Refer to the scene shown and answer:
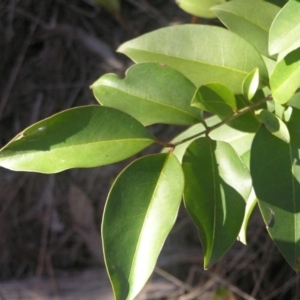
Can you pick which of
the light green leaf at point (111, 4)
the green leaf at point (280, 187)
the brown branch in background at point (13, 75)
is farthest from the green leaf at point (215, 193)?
the brown branch in background at point (13, 75)

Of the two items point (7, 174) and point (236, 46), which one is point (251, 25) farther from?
point (7, 174)

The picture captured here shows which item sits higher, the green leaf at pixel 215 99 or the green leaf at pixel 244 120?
the green leaf at pixel 215 99

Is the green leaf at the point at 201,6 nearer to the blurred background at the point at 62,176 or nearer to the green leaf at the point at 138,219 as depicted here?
the green leaf at the point at 138,219

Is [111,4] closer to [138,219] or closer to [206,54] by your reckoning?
[206,54]

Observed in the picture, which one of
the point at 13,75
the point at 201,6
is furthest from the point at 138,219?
the point at 13,75

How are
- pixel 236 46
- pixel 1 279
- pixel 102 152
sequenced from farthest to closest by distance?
pixel 1 279
pixel 236 46
pixel 102 152

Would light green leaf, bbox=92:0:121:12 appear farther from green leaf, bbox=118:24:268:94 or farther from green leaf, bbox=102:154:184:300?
green leaf, bbox=102:154:184:300

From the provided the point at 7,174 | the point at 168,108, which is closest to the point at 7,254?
the point at 7,174
